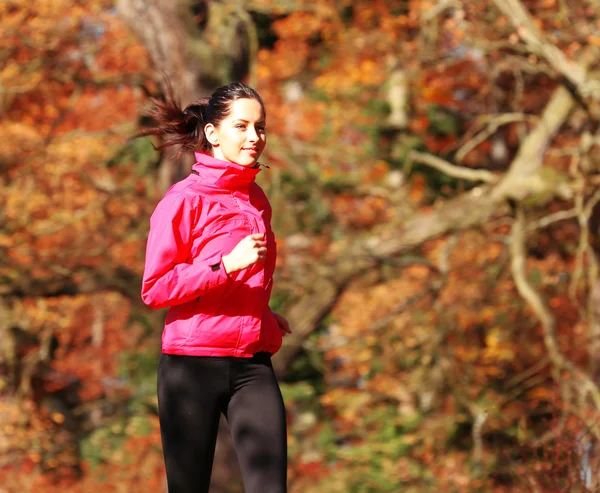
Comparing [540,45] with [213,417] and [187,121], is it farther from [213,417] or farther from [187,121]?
[213,417]

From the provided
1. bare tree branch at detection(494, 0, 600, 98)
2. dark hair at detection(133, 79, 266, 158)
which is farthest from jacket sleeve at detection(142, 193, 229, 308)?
bare tree branch at detection(494, 0, 600, 98)

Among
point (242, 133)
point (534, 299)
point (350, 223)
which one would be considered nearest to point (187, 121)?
point (242, 133)

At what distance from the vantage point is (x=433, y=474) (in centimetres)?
1243

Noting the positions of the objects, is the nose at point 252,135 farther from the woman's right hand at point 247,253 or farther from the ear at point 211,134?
the woman's right hand at point 247,253

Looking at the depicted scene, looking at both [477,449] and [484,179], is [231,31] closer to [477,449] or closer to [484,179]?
[484,179]

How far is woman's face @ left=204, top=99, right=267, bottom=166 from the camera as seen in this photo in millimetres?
3031

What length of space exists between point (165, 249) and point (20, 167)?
12.6 meters

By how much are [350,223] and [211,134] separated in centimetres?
1359

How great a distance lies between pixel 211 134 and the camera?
3.12 metres

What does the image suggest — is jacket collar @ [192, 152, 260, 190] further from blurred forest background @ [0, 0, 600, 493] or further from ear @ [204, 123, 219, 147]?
blurred forest background @ [0, 0, 600, 493]

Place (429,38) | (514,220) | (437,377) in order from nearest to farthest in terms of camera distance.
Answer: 1. (514,220)
2. (429,38)
3. (437,377)

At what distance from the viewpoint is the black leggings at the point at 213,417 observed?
2.91m

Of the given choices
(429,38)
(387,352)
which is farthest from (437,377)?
(429,38)

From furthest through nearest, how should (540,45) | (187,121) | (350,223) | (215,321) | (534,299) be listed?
1. (350,223)
2. (534,299)
3. (540,45)
4. (187,121)
5. (215,321)
